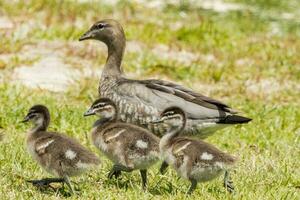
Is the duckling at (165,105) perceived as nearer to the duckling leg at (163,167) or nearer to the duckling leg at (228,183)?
the duckling leg at (163,167)

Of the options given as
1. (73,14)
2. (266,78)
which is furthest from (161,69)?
(73,14)

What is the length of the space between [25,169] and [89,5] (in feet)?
29.1

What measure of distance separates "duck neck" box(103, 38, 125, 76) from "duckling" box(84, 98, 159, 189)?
2.45 metres

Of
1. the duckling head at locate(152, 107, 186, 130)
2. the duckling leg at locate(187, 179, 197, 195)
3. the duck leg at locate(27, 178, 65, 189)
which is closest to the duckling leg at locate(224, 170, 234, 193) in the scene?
the duckling leg at locate(187, 179, 197, 195)

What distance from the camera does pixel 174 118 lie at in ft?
27.0

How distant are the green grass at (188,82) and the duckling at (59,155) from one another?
0.18 meters

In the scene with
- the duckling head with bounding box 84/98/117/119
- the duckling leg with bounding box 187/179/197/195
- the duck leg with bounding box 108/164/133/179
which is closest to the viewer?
the duckling leg with bounding box 187/179/197/195

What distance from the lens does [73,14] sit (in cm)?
1609

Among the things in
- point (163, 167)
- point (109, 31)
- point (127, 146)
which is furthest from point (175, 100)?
point (109, 31)

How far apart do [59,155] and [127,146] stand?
2.02 ft

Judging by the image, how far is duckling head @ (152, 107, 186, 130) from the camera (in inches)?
322

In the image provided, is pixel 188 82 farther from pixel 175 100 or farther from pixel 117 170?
pixel 117 170

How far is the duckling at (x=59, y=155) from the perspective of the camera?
298 inches

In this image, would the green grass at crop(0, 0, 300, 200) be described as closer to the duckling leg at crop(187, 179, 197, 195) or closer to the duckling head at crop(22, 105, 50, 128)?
the duckling leg at crop(187, 179, 197, 195)
